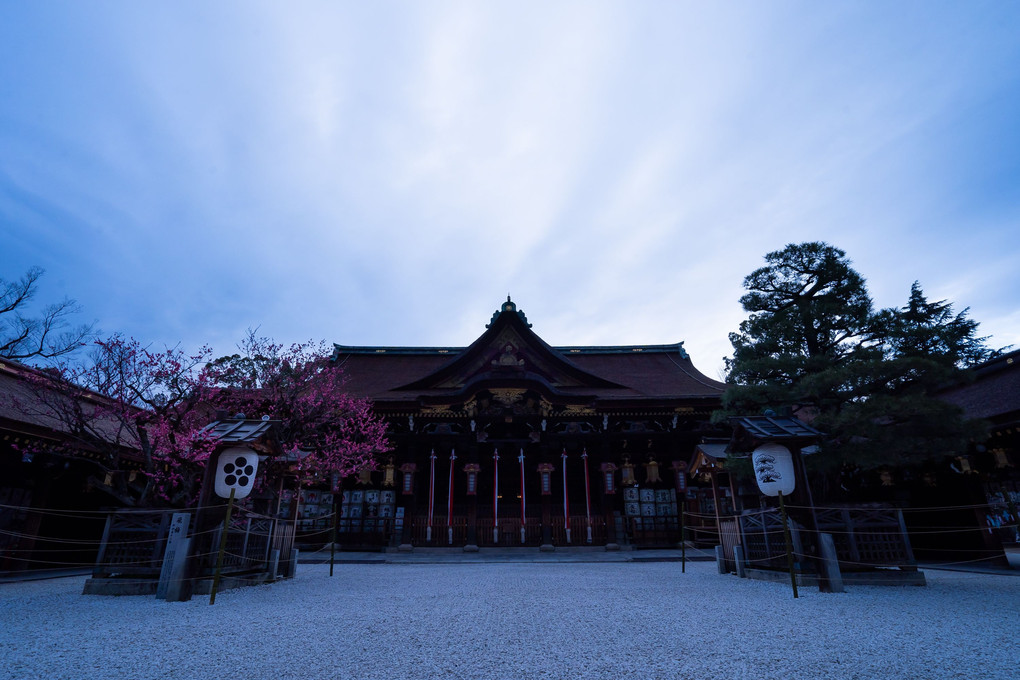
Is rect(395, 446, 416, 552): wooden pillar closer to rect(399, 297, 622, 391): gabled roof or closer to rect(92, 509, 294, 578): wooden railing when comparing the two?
rect(399, 297, 622, 391): gabled roof

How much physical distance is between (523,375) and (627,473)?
16.6ft

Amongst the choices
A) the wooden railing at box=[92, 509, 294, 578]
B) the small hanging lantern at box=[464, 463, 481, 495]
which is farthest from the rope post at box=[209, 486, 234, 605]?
the small hanging lantern at box=[464, 463, 481, 495]

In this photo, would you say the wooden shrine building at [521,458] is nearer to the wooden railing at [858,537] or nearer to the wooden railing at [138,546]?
the wooden railing at [858,537]

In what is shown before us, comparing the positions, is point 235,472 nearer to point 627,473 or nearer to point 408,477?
point 408,477

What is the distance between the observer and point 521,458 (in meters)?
16.1

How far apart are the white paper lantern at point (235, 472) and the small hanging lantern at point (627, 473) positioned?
12.3 m

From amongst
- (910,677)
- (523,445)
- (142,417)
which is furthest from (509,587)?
(523,445)

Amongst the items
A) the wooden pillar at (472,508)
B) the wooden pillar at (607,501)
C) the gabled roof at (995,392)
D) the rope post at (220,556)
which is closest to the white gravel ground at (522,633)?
the rope post at (220,556)

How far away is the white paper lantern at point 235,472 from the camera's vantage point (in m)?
7.00

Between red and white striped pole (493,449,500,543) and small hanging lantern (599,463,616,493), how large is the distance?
3757 millimetres

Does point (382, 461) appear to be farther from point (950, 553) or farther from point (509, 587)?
point (950, 553)

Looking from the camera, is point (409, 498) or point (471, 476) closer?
point (471, 476)

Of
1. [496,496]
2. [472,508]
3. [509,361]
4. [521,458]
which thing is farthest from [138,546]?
[509,361]

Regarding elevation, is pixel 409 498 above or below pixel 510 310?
below
